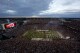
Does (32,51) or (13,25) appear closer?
(32,51)

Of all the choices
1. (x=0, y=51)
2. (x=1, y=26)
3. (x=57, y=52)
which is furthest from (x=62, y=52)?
(x=1, y=26)

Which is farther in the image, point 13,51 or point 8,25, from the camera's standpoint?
point 8,25

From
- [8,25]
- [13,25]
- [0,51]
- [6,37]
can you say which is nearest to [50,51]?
[0,51]

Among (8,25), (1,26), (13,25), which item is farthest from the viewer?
(13,25)

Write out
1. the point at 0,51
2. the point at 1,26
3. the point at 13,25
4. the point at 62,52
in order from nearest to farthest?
the point at 62,52, the point at 0,51, the point at 1,26, the point at 13,25

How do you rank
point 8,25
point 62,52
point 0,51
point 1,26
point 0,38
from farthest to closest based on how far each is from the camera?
point 8,25, point 1,26, point 0,38, point 0,51, point 62,52

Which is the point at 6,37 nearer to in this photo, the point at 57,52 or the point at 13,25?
the point at 57,52

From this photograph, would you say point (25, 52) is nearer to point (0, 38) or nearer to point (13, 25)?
point (0, 38)

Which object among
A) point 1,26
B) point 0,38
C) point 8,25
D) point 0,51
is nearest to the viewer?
point 0,51
